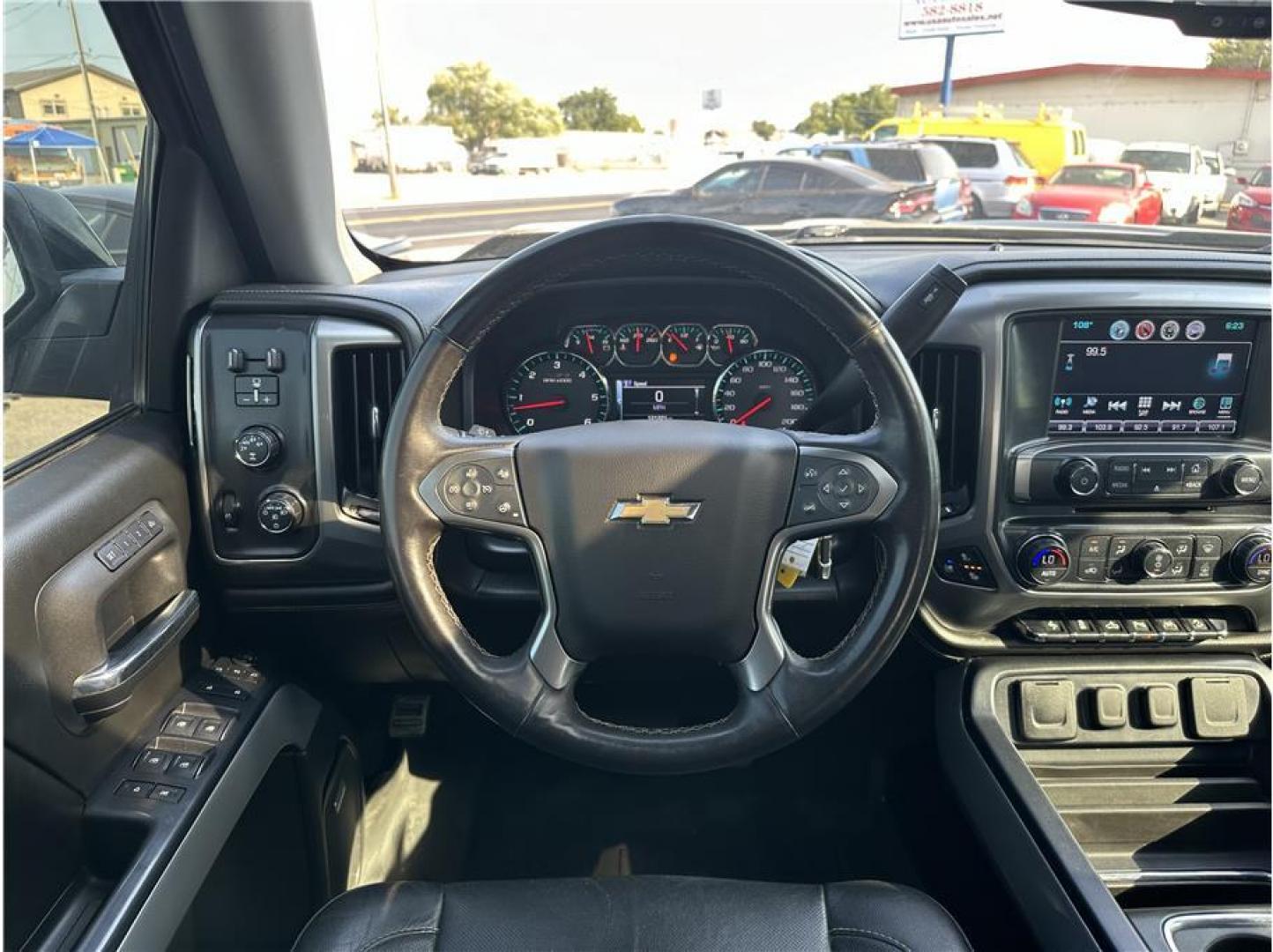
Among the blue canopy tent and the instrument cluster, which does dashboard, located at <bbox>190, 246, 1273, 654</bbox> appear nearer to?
the instrument cluster

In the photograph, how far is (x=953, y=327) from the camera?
1980mm

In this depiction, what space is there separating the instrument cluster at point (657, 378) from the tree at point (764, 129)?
1.22m

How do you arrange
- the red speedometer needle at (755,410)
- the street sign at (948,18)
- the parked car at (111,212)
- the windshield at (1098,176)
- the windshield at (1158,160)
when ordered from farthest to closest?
the windshield at (1098,176)
the windshield at (1158,160)
the street sign at (948,18)
the red speedometer needle at (755,410)
the parked car at (111,212)

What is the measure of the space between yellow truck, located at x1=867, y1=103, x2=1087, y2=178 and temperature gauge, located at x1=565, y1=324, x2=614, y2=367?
207 cm

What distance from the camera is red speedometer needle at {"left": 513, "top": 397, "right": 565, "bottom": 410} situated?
2150 millimetres

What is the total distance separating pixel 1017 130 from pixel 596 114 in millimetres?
3003

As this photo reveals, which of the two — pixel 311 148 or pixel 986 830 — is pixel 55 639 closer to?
pixel 311 148

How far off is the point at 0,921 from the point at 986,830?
5.62 ft

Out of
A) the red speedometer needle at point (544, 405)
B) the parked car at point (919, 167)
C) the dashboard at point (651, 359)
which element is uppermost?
the parked car at point (919, 167)

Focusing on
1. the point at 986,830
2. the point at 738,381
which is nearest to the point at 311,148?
the point at 738,381

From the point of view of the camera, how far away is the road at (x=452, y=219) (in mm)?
2467

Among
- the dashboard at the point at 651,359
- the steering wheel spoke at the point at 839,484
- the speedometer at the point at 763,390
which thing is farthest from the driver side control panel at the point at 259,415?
the steering wheel spoke at the point at 839,484

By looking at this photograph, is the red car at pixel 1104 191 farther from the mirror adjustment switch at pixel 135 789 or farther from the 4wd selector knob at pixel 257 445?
the mirror adjustment switch at pixel 135 789

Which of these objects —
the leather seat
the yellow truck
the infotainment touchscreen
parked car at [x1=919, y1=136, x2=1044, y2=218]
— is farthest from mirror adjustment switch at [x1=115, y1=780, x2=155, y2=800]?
the yellow truck
